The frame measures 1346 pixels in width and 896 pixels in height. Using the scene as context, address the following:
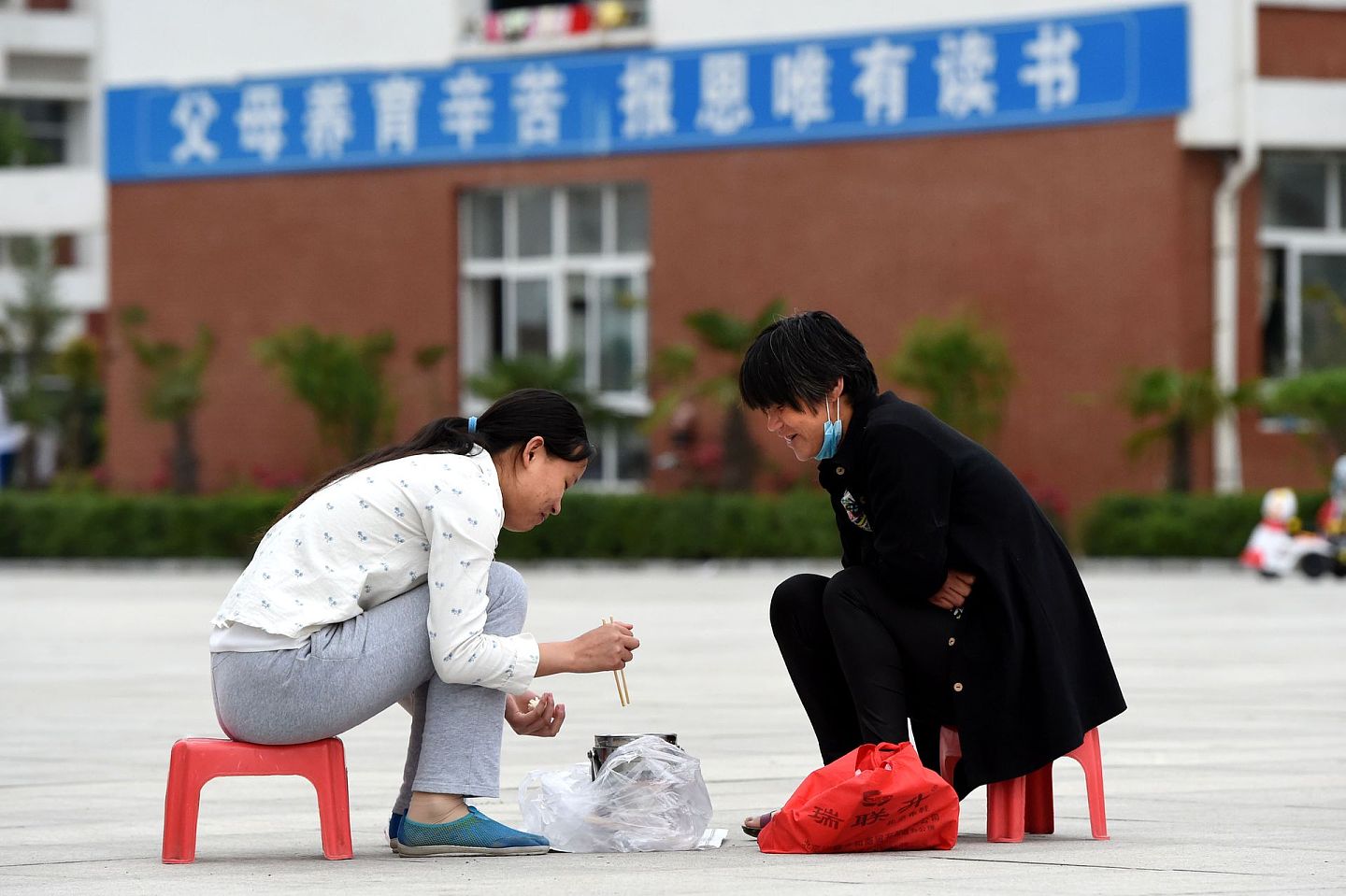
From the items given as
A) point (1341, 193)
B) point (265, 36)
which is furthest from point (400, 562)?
point (265, 36)

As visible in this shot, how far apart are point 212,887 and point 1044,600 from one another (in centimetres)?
192

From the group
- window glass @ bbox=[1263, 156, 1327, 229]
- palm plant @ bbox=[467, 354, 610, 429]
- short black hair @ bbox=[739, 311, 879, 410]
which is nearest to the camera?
short black hair @ bbox=[739, 311, 879, 410]

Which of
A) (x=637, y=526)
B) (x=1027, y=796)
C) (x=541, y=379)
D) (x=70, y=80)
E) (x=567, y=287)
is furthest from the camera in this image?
(x=70, y=80)

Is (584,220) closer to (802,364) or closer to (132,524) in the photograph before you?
(132,524)

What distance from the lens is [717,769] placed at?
7.03 meters

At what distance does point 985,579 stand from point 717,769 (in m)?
1.97

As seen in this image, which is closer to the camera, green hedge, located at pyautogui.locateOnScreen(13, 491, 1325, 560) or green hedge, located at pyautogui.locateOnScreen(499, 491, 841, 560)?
green hedge, located at pyautogui.locateOnScreen(13, 491, 1325, 560)

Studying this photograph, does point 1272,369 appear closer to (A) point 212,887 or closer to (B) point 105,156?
(B) point 105,156

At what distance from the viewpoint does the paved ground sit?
486 centimetres

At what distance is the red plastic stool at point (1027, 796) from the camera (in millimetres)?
5344

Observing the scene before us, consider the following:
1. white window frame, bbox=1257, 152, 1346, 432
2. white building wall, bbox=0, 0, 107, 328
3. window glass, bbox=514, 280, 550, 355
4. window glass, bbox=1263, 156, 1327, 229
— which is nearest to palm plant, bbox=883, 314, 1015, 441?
white window frame, bbox=1257, 152, 1346, 432

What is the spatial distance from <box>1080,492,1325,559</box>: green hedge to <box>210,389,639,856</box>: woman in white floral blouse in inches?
583

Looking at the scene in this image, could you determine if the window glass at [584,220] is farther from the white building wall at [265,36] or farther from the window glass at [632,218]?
the white building wall at [265,36]

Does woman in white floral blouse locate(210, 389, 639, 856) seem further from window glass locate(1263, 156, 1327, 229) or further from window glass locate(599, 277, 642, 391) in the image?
window glass locate(599, 277, 642, 391)
